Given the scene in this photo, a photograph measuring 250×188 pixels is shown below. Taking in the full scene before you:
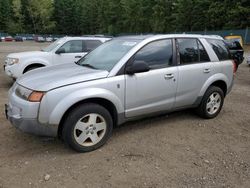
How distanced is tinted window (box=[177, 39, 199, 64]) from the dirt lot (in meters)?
1.24

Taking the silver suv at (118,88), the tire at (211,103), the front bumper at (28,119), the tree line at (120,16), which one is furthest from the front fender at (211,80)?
the tree line at (120,16)

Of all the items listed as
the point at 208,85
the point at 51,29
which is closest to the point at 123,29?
the point at 51,29

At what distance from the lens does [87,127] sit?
3.99 meters

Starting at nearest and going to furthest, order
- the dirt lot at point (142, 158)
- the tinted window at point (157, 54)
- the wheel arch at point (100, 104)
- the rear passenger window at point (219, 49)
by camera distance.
→ 1. the dirt lot at point (142, 158)
2. the wheel arch at point (100, 104)
3. the tinted window at point (157, 54)
4. the rear passenger window at point (219, 49)

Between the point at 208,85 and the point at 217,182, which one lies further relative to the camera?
the point at 208,85

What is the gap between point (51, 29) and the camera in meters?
84.6

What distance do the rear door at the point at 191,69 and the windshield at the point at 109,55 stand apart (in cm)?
98

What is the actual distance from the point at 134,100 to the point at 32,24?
285 ft

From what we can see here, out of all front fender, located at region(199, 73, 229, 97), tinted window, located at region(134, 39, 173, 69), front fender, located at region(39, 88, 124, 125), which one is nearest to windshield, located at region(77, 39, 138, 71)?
tinted window, located at region(134, 39, 173, 69)

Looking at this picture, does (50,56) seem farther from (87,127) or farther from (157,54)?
(87,127)

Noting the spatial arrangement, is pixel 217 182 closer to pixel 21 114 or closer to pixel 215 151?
pixel 215 151

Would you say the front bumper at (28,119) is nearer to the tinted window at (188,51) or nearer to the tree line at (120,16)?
the tinted window at (188,51)

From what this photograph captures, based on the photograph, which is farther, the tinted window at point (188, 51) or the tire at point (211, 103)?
the tire at point (211, 103)

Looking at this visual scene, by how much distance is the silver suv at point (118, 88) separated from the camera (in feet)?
12.3
